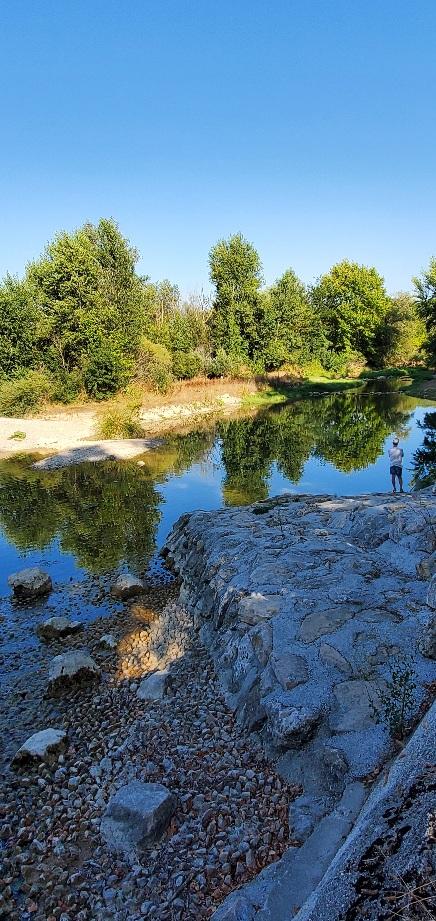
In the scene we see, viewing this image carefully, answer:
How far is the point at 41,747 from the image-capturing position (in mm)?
8180

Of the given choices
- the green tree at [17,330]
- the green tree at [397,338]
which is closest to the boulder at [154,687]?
the green tree at [17,330]

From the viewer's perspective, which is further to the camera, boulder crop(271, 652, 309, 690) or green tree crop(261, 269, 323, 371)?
green tree crop(261, 269, 323, 371)

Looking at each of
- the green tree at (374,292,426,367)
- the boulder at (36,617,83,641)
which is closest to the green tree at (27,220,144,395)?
the boulder at (36,617,83,641)

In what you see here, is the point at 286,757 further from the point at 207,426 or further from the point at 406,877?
the point at 207,426

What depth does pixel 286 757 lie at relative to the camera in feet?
23.1

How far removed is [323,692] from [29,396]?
128 feet

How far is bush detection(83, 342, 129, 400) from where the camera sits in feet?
145

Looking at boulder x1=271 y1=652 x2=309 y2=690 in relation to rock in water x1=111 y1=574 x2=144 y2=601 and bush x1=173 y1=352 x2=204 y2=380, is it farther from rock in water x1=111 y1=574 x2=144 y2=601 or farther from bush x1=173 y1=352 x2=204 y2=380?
bush x1=173 y1=352 x2=204 y2=380

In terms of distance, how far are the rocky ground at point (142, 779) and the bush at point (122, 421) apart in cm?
2809

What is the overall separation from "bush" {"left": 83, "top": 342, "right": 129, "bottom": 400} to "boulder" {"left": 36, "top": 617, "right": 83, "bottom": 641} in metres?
34.1

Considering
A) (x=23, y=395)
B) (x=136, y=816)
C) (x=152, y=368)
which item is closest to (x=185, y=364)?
(x=152, y=368)

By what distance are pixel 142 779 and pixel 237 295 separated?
59.9 meters

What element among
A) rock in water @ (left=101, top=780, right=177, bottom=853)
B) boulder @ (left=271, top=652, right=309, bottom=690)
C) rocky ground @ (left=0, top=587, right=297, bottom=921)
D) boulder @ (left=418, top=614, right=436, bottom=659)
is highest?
boulder @ (left=418, top=614, right=436, bottom=659)

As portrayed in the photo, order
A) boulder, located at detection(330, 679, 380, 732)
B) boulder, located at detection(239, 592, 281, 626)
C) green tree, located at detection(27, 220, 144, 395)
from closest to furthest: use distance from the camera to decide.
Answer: boulder, located at detection(330, 679, 380, 732)
boulder, located at detection(239, 592, 281, 626)
green tree, located at detection(27, 220, 144, 395)
